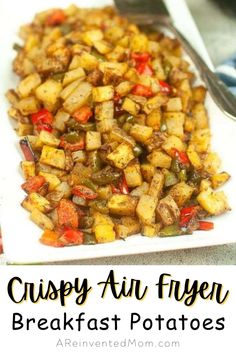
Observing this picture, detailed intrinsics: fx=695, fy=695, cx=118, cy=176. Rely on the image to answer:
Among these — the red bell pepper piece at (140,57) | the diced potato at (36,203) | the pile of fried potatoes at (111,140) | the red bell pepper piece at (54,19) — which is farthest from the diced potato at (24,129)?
the red bell pepper piece at (54,19)

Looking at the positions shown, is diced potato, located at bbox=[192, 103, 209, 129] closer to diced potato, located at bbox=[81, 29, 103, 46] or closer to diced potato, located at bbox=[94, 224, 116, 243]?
diced potato, located at bbox=[81, 29, 103, 46]

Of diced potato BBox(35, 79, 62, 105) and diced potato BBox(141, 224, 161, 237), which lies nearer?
diced potato BBox(141, 224, 161, 237)

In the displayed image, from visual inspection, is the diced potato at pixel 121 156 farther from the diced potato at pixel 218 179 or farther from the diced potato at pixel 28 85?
the diced potato at pixel 28 85

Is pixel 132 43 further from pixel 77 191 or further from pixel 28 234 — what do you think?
pixel 28 234

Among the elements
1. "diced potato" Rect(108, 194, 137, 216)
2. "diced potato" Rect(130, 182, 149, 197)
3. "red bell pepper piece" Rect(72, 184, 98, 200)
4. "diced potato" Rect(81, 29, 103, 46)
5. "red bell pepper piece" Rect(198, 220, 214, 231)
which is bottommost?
"red bell pepper piece" Rect(198, 220, 214, 231)

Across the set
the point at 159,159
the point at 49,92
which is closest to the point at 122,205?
the point at 159,159

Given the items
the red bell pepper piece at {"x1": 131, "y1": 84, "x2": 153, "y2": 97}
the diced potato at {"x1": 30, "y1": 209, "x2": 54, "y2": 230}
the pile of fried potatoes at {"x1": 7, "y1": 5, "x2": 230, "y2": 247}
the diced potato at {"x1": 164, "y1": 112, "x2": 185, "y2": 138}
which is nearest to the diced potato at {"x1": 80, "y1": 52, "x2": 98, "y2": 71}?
the pile of fried potatoes at {"x1": 7, "y1": 5, "x2": 230, "y2": 247}
